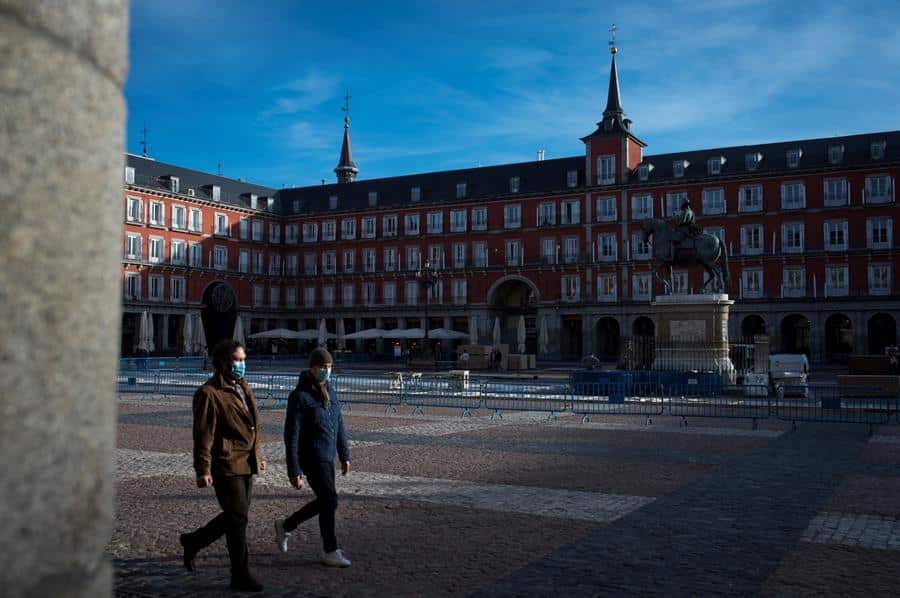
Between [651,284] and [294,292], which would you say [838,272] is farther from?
[294,292]

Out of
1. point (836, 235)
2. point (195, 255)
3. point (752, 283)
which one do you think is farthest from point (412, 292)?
point (836, 235)

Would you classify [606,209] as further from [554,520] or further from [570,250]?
[554,520]

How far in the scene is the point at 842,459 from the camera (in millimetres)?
11922

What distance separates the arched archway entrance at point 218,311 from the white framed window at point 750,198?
38.4 m

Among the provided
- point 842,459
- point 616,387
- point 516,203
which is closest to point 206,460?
point 842,459

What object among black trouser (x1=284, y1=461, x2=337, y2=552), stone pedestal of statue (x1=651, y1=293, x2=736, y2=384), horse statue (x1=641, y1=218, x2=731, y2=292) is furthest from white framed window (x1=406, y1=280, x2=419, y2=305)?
black trouser (x1=284, y1=461, x2=337, y2=552)

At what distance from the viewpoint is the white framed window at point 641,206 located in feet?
184

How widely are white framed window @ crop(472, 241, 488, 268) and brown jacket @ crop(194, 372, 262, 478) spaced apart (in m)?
56.0

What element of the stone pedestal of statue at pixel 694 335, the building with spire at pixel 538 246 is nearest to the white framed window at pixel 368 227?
the building with spire at pixel 538 246

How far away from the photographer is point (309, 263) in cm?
6931

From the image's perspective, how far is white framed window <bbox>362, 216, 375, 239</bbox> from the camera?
2616 inches

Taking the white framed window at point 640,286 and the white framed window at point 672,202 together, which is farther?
the white framed window at point 640,286

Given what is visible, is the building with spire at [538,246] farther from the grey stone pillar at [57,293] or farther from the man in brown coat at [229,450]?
the grey stone pillar at [57,293]

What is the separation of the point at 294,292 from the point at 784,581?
65.7 metres
